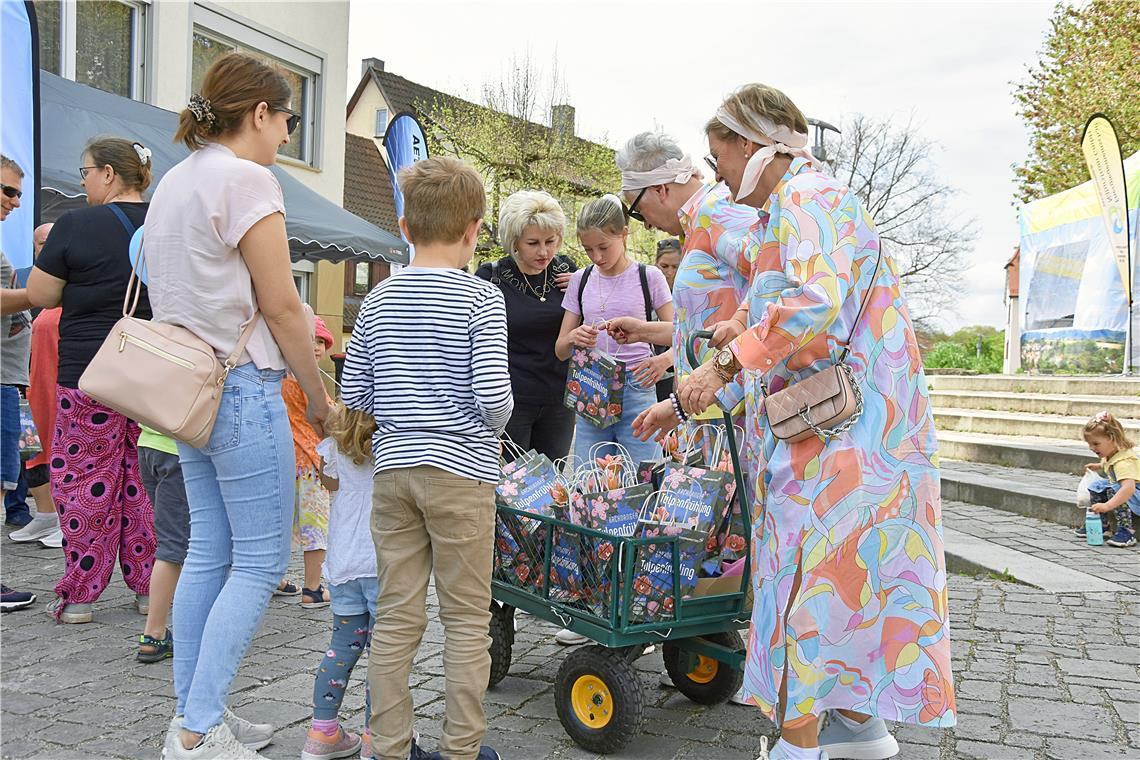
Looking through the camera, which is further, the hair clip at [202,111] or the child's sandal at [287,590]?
the child's sandal at [287,590]

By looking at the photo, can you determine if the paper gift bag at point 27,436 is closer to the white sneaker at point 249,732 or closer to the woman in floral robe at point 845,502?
the white sneaker at point 249,732

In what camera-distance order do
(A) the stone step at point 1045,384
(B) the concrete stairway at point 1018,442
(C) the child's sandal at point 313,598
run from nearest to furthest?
(C) the child's sandal at point 313,598, (B) the concrete stairway at point 1018,442, (A) the stone step at point 1045,384

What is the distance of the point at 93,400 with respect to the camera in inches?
175

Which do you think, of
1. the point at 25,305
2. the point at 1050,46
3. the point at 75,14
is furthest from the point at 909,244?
the point at 25,305

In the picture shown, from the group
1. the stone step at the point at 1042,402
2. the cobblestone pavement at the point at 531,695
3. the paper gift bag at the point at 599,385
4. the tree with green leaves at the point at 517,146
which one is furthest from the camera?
the tree with green leaves at the point at 517,146

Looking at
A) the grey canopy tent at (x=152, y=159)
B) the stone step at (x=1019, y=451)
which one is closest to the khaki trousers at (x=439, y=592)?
the grey canopy tent at (x=152, y=159)

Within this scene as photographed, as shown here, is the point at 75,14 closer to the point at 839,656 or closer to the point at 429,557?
the point at 429,557

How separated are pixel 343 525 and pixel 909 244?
37.7 meters

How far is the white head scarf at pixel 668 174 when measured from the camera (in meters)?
3.71

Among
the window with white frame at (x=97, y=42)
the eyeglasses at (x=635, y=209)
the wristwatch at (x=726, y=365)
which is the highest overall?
the window with white frame at (x=97, y=42)

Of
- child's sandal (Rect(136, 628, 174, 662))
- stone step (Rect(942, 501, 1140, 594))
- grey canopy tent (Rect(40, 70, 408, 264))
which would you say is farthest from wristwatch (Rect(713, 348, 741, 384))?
grey canopy tent (Rect(40, 70, 408, 264))

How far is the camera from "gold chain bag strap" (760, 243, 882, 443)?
2.60 meters

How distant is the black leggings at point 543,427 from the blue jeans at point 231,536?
1.72m

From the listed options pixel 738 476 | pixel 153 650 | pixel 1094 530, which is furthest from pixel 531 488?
pixel 1094 530
